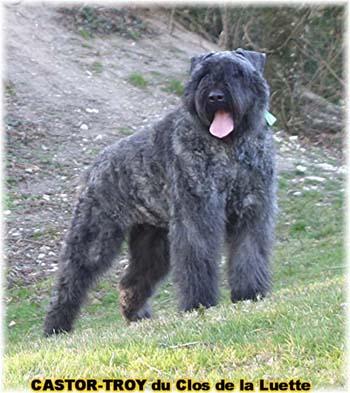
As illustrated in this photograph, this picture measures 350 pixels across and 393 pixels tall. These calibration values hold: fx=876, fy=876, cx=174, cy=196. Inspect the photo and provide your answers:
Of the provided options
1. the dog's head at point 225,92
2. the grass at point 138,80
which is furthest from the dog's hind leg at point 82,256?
the grass at point 138,80

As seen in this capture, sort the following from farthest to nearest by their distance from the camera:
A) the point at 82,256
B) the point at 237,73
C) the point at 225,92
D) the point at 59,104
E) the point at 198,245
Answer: the point at 59,104
the point at 82,256
the point at 198,245
the point at 237,73
the point at 225,92

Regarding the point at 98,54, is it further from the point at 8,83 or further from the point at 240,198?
the point at 240,198

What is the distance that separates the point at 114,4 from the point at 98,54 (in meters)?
1.76

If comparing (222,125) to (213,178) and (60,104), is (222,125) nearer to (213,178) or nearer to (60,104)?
(213,178)

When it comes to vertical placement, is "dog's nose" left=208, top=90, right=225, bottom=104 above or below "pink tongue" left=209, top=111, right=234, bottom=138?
above

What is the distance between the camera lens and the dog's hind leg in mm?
7996

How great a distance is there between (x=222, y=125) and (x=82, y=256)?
1.99 meters

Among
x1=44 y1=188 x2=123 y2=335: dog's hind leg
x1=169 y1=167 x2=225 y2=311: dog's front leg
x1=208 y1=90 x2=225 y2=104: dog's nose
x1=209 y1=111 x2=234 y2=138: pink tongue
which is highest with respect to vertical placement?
x1=208 y1=90 x2=225 y2=104: dog's nose

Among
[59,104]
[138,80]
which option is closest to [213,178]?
[59,104]

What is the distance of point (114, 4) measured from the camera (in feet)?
62.2

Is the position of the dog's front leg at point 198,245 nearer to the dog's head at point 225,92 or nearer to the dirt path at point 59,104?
the dog's head at point 225,92

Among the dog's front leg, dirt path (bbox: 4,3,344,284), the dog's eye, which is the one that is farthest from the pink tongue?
dirt path (bbox: 4,3,344,284)

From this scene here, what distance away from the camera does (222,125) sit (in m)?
6.94

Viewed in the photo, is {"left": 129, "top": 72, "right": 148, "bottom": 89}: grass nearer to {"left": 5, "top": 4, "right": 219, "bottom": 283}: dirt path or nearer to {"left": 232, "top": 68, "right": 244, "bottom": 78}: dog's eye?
{"left": 5, "top": 4, "right": 219, "bottom": 283}: dirt path
